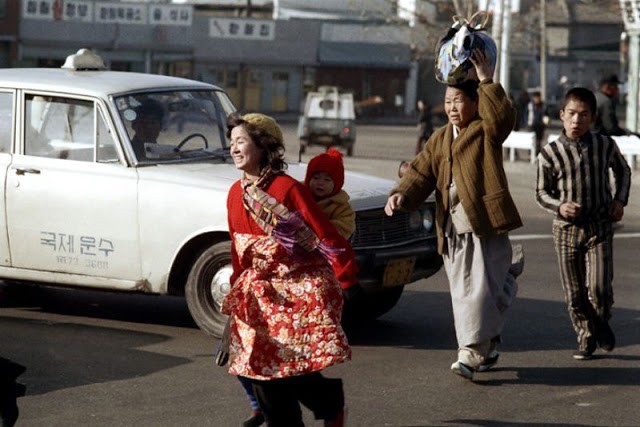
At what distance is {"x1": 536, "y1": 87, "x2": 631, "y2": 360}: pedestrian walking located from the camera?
8680mm

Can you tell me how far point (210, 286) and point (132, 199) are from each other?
77 centimetres

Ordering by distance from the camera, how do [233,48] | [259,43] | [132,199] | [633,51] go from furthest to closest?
[259,43]
[233,48]
[633,51]
[132,199]

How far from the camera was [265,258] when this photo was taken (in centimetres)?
618

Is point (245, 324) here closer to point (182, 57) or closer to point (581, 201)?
point (581, 201)

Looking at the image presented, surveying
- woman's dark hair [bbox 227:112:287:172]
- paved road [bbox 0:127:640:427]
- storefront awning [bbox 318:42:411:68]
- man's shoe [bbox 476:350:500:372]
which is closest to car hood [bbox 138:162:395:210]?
paved road [bbox 0:127:640:427]

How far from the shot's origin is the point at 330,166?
7.12 metres

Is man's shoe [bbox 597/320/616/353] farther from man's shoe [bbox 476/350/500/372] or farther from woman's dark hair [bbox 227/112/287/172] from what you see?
woman's dark hair [bbox 227/112/287/172]

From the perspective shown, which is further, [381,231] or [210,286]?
[381,231]

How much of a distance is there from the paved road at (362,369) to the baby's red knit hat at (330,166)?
1.20 meters

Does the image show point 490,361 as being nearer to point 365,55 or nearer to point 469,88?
point 469,88

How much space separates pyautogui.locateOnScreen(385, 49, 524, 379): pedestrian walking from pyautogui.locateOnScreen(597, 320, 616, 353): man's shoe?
98cm

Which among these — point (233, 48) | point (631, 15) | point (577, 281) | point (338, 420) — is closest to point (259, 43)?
point (233, 48)

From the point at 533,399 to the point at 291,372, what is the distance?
2.11 metres

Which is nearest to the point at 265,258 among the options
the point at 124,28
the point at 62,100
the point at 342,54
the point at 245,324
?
the point at 245,324
